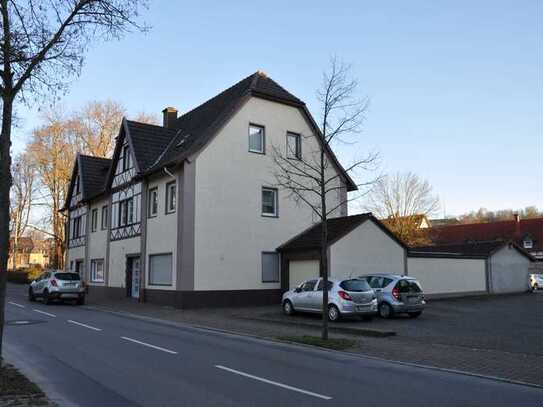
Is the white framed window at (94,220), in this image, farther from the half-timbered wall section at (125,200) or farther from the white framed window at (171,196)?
the white framed window at (171,196)

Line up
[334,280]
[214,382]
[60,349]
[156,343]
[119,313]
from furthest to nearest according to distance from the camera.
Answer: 1. [119,313]
2. [334,280]
3. [156,343]
4. [60,349]
5. [214,382]

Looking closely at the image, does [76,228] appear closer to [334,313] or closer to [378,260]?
[378,260]

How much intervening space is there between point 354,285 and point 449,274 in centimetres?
1533

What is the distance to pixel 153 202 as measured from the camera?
28.8m

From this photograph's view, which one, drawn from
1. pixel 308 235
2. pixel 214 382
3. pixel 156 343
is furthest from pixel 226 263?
pixel 214 382

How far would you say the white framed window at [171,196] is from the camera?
26469mm

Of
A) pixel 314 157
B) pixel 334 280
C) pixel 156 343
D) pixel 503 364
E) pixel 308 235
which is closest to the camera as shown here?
pixel 503 364

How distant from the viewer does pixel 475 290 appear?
34.2 m

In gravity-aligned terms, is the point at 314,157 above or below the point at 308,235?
above

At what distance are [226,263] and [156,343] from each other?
12476mm

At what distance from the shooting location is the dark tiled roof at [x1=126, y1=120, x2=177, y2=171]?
96.6ft

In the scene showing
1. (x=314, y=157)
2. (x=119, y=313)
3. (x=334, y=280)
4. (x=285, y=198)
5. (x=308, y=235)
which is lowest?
(x=119, y=313)

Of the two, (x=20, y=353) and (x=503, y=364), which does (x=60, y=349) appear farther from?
(x=503, y=364)

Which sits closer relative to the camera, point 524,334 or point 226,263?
point 524,334
